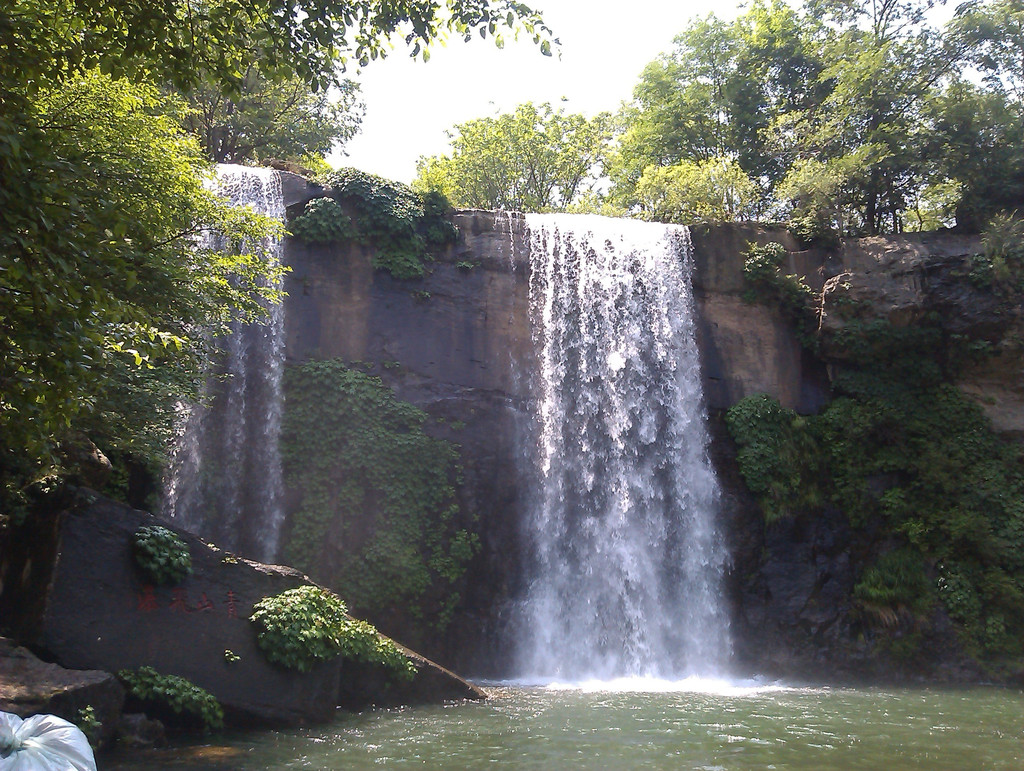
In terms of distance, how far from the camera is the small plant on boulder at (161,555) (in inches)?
338

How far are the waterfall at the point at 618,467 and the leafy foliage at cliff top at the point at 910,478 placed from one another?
5.24ft

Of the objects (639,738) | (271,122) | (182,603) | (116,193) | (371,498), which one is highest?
(271,122)

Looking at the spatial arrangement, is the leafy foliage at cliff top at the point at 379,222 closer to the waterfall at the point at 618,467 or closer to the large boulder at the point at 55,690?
the waterfall at the point at 618,467

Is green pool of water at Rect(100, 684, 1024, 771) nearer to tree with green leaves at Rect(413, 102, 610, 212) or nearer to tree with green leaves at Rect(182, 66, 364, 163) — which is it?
tree with green leaves at Rect(182, 66, 364, 163)

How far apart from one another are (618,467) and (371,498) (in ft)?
15.8

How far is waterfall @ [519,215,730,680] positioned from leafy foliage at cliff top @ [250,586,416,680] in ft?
15.2

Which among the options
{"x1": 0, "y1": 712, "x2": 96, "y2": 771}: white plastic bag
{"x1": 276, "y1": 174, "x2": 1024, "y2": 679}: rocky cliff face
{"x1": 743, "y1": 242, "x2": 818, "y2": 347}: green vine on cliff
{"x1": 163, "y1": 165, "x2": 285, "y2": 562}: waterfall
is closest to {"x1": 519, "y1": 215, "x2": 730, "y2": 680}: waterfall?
{"x1": 276, "y1": 174, "x2": 1024, "y2": 679}: rocky cliff face

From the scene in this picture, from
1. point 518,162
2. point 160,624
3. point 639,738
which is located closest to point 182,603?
point 160,624

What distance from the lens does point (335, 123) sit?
27.3 m

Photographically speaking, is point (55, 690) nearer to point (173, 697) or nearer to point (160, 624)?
point (173, 697)

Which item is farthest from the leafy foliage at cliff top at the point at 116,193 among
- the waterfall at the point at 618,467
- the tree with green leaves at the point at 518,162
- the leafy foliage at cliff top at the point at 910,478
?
the tree with green leaves at the point at 518,162

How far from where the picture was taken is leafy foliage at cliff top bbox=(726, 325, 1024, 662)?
49.3 ft

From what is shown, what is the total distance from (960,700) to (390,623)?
8.96m

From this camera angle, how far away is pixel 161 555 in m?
8.67
